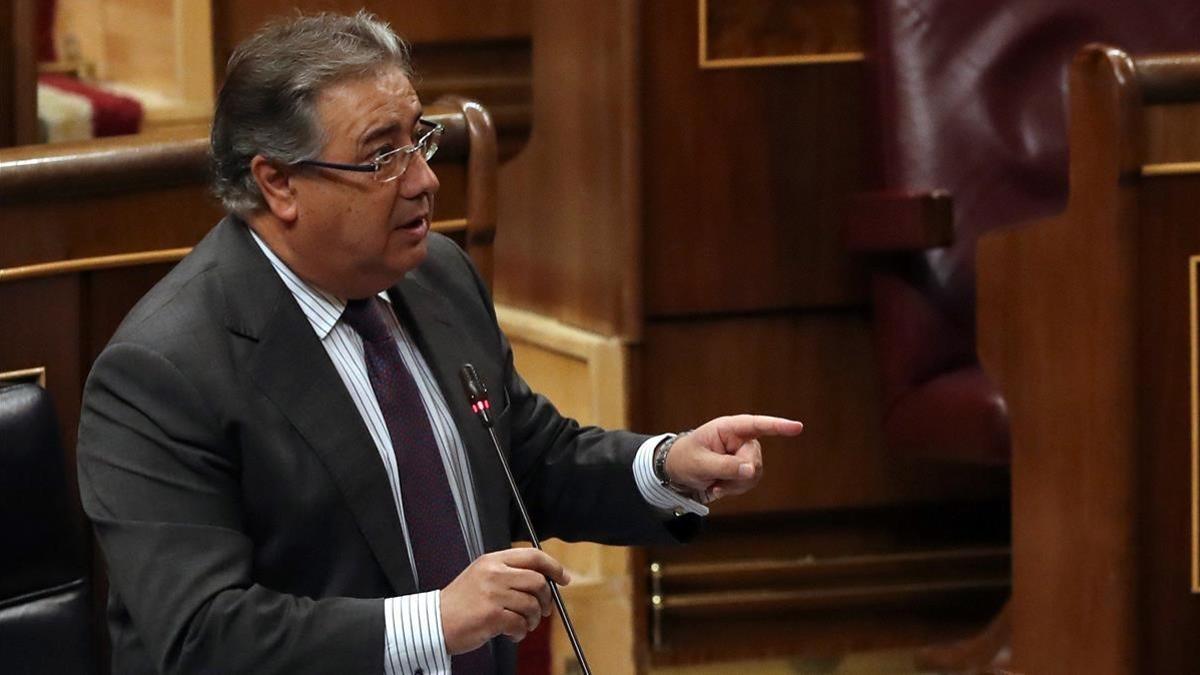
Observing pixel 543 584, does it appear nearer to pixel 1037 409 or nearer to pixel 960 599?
pixel 1037 409

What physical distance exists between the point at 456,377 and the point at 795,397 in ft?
2.37

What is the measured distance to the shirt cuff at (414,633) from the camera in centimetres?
92

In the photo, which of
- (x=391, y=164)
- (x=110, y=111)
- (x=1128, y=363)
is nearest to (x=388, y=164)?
(x=391, y=164)

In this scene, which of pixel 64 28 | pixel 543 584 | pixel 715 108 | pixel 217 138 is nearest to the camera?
pixel 543 584

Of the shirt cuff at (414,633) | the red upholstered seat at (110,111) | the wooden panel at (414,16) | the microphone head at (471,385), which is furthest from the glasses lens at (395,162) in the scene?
the red upholstered seat at (110,111)

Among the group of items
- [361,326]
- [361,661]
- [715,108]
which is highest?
[715,108]

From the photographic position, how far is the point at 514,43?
1.92 m

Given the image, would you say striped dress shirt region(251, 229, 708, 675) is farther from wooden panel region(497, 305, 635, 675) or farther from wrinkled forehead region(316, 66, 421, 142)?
wooden panel region(497, 305, 635, 675)

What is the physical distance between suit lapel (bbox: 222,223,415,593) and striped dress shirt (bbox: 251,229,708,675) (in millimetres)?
11

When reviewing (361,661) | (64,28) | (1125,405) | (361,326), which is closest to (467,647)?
(361,661)

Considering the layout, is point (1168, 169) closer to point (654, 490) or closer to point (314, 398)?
point (654, 490)

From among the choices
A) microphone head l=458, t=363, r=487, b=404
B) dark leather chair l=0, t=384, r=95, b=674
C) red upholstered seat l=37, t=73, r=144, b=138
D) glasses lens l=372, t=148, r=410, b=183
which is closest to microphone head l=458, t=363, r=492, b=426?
microphone head l=458, t=363, r=487, b=404

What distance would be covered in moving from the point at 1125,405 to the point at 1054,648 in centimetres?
20

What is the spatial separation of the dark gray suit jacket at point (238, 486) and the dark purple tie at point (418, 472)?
→ 0.02 metres
